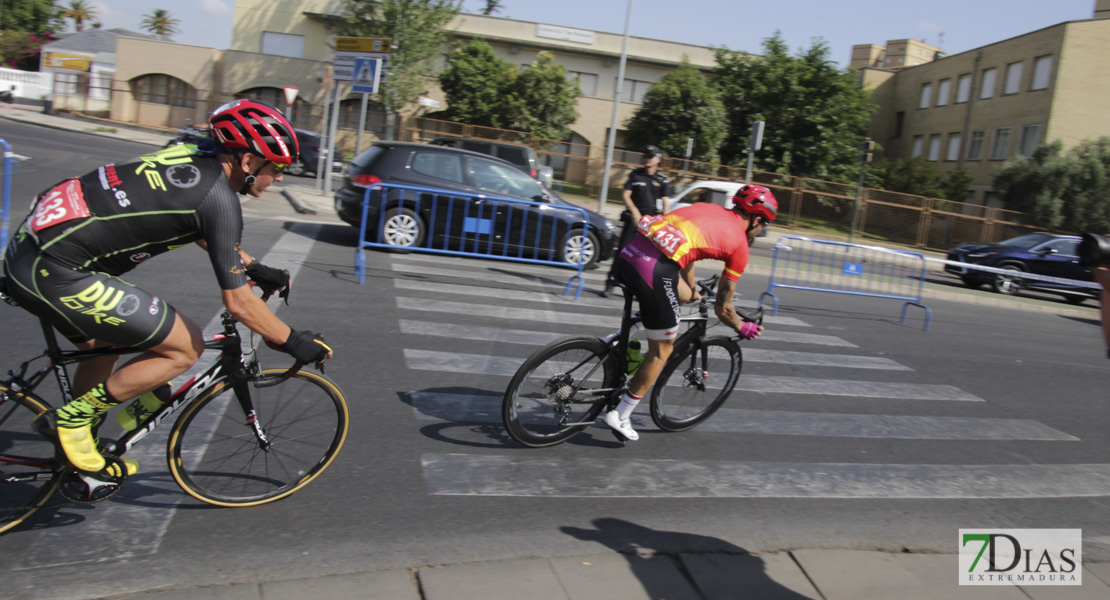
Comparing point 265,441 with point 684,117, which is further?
point 684,117

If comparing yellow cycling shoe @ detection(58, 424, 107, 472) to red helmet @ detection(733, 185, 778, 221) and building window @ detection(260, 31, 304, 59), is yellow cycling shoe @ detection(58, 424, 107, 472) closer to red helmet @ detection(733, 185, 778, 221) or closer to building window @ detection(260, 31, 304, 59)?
red helmet @ detection(733, 185, 778, 221)

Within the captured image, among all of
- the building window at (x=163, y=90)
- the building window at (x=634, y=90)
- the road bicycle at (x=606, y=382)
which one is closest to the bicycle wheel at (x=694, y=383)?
the road bicycle at (x=606, y=382)

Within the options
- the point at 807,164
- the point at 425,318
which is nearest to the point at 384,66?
the point at 425,318

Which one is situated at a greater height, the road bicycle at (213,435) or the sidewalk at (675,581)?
the road bicycle at (213,435)

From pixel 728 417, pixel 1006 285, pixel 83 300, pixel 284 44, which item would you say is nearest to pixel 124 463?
pixel 83 300

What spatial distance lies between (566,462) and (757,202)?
1979 mm

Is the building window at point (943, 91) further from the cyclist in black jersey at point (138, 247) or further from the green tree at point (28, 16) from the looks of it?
the green tree at point (28, 16)

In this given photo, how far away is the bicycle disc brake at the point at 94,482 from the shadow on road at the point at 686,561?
2.05m

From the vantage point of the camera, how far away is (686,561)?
3.84m

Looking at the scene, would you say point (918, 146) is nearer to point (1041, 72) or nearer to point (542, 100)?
point (1041, 72)

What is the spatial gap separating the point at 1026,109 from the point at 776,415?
3620 cm

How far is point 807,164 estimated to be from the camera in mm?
36500

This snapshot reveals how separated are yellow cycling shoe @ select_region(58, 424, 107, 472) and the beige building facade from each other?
37.8 m

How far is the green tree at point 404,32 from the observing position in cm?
3847
